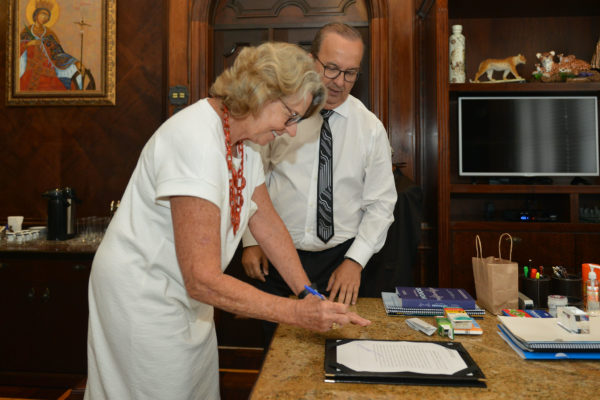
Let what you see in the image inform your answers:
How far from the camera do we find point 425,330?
1217 mm

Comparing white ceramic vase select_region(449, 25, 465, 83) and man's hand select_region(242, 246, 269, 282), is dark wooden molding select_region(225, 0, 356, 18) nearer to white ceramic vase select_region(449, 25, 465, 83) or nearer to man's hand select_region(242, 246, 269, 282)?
white ceramic vase select_region(449, 25, 465, 83)

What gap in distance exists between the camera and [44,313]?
9.07 feet

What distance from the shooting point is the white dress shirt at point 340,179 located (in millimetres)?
1941

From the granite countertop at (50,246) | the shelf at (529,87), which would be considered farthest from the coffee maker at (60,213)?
the shelf at (529,87)

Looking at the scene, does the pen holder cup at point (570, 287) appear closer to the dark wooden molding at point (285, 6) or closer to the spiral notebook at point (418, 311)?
the spiral notebook at point (418, 311)

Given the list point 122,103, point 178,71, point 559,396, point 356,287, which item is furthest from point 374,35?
point 559,396

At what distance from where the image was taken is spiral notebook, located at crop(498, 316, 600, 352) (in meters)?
1.04

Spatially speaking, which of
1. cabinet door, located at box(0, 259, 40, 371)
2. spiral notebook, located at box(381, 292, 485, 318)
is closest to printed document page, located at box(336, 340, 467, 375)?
spiral notebook, located at box(381, 292, 485, 318)

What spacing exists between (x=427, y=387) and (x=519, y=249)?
2141 millimetres

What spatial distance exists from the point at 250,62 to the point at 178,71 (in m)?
2.31

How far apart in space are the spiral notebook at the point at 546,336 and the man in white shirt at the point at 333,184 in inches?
29.1

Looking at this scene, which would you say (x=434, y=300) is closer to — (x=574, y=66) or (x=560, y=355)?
(x=560, y=355)

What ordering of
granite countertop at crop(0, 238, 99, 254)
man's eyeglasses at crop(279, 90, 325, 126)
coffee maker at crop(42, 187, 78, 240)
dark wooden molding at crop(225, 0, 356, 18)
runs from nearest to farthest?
man's eyeglasses at crop(279, 90, 325, 126) → granite countertop at crop(0, 238, 99, 254) → coffee maker at crop(42, 187, 78, 240) → dark wooden molding at crop(225, 0, 356, 18)

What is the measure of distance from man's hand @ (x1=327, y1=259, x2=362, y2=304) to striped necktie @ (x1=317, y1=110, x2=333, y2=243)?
0.63 feet
